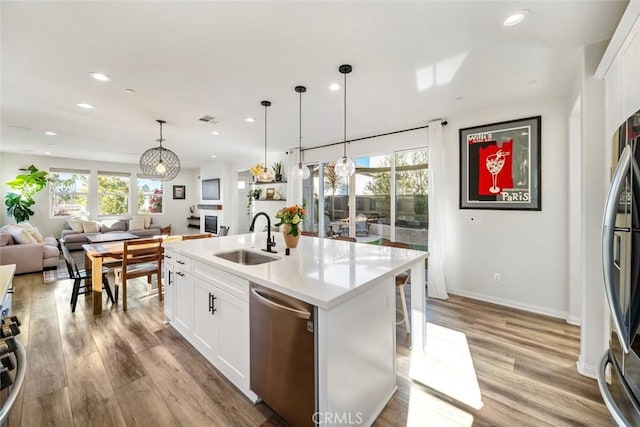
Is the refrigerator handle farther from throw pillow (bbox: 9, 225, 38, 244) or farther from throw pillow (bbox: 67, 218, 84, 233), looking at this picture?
throw pillow (bbox: 67, 218, 84, 233)

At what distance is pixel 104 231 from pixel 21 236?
294cm

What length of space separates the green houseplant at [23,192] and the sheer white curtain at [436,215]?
924 centimetres

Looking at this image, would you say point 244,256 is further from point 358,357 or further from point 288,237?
point 358,357

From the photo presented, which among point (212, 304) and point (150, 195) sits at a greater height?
point (150, 195)

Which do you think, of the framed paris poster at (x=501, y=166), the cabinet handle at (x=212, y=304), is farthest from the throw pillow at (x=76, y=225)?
the framed paris poster at (x=501, y=166)

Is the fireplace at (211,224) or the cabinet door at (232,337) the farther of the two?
the fireplace at (211,224)

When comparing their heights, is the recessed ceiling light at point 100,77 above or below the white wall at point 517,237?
above

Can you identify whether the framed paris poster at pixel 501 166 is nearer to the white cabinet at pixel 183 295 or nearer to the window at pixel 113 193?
the white cabinet at pixel 183 295

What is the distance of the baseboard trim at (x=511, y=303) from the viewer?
3.15 m

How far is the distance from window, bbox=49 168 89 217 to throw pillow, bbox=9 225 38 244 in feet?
9.88

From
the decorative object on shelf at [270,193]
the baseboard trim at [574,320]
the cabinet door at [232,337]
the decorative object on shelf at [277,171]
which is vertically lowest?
the baseboard trim at [574,320]

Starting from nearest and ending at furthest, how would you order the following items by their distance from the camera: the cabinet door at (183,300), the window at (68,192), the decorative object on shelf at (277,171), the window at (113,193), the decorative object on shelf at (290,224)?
the cabinet door at (183,300) < the decorative object on shelf at (290,224) < the decorative object on shelf at (277,171) < the window at (68,192) < the window at (113,193)

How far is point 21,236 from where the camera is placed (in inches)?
195

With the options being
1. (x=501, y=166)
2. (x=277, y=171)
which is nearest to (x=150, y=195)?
(x=277, y=171)
